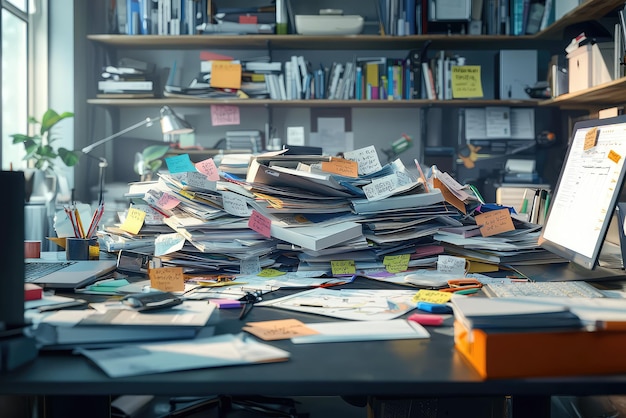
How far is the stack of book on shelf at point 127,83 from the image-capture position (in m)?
3.98

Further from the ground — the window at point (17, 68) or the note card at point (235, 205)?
the window at point (17, 68)

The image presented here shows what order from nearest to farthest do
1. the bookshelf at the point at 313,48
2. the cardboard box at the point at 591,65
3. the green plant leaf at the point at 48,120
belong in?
the cardboard box at the point at 591,65, the green plant leaf at the point at 48,120, the bookshelf at the point at 313,48

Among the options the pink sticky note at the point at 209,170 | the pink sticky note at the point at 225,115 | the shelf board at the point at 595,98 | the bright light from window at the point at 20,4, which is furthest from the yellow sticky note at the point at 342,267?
the bright light from window at the point at 20,4

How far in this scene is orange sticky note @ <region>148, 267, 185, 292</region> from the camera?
4.02 ft

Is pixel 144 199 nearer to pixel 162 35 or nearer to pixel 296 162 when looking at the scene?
pixel 296 162

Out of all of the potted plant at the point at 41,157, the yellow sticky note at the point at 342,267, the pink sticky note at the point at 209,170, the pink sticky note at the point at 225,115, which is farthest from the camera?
the pink sticky note at the point at 225,115

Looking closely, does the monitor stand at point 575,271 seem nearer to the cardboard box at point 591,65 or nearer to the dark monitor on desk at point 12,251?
the dark monitor on desk at point 12,251

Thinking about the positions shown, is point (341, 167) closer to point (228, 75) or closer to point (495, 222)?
point (495, 222)

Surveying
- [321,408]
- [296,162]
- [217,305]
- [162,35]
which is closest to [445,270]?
[296,162]

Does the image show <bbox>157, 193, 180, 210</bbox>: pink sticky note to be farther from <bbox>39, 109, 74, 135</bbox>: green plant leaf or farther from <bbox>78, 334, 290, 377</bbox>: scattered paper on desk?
<bbox>39, 109, 74, 135</bbox>: green plant leaf

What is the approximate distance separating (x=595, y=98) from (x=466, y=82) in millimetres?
770

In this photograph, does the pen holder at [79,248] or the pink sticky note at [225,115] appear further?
the pink sticky note at [225,115]

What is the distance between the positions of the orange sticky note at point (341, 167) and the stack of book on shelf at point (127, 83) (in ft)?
9.04

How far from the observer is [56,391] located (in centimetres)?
73
